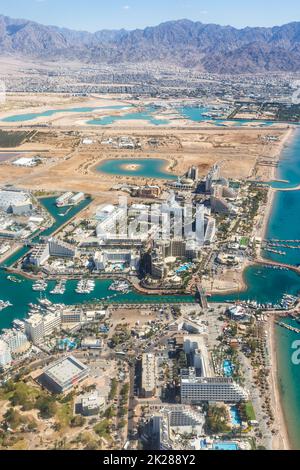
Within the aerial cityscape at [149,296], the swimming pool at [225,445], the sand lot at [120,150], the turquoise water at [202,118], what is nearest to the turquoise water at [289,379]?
the aerial cityscape at [149,296]

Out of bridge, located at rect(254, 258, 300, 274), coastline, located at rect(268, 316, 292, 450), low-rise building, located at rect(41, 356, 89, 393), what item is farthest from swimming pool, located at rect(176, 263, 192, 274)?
low-rise building, located at rect(41, 356, 89, 393)

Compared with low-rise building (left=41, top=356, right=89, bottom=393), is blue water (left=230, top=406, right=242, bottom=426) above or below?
below

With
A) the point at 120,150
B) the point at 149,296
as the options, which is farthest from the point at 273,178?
the point at 149,296

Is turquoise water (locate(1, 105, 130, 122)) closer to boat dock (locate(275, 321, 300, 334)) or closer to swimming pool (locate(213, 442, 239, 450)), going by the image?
boat dock (locate(275, 321, 300, 334))

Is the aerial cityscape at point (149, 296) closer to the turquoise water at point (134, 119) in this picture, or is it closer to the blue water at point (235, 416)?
the blue water at point (235, 416)
